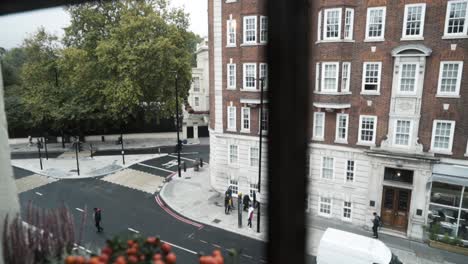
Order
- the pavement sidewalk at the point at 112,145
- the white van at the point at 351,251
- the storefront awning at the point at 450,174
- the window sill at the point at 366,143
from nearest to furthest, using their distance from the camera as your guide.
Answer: the white van at the point at 351,251 < the storefront awning at the point at 450,174 < the window sill at the point at 366,143 < the pavement sidewalk at the point at 112,145

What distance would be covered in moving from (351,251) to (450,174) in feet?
16.4

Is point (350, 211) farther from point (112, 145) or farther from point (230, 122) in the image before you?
point (112, 145)

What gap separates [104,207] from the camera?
13070mm

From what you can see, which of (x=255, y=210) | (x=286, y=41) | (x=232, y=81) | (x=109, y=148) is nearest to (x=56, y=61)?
(x=109, y=148)

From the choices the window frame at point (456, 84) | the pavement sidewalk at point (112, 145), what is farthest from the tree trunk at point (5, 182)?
the pavement sidewalk at point (112, 145)

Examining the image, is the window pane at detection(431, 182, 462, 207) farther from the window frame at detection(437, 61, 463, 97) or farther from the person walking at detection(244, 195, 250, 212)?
the person walking at detection(244, 195, 250, 212)

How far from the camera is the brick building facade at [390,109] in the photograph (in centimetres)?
1006

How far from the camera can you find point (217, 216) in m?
12.5

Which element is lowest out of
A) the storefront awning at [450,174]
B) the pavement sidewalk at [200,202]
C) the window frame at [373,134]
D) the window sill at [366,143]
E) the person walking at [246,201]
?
the pavement sidewalk at [200,202]

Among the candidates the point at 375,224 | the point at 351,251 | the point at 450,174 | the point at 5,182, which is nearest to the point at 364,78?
the point at 450,174

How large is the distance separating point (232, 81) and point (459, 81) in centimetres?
829

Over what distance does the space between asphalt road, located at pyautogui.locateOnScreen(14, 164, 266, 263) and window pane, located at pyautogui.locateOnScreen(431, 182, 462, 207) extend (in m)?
6.65

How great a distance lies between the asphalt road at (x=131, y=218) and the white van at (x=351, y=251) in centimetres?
195

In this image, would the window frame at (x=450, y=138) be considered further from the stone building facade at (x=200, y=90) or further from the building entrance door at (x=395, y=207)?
the stone building facade at (x=200, y=90)
